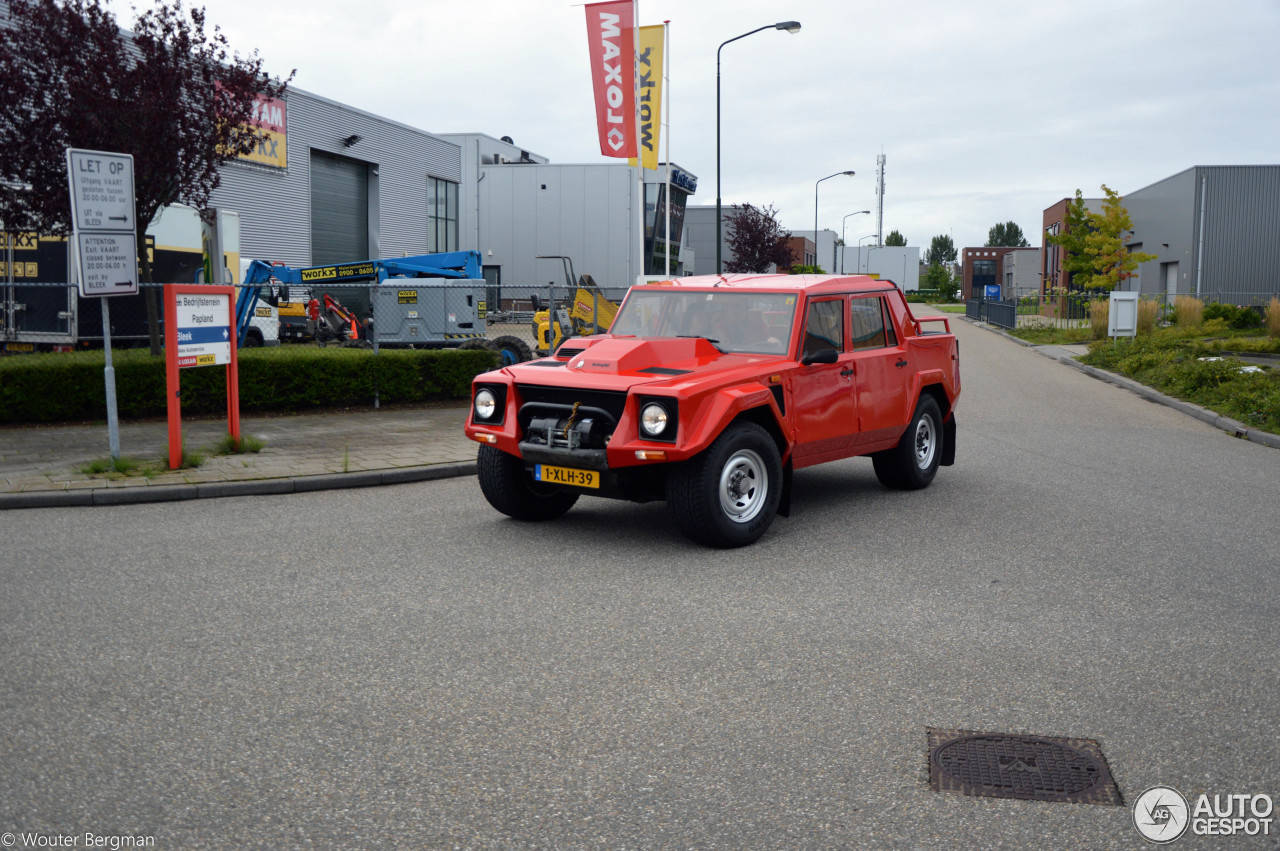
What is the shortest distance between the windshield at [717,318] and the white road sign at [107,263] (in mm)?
4551

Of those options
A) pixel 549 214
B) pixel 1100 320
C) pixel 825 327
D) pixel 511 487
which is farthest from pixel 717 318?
pixel 549 214

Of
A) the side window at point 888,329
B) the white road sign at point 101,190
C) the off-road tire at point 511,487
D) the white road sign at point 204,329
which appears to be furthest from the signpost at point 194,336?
the side window at point 888,329

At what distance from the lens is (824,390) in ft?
25.7

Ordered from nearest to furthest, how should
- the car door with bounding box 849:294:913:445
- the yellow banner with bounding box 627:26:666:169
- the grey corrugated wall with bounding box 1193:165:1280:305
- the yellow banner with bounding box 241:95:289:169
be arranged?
the car door with bounding box 849:294:913:445 → the yellow banner with bounding box 627:26:666:169 → the yellow banner with bounding box 241:95:289:169 → the grey corrugated wall with bounding box 1193:165:1280:305

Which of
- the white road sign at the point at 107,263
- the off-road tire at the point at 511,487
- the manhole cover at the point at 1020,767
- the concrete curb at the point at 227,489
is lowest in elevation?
the manhole cover at the point at 1020,767

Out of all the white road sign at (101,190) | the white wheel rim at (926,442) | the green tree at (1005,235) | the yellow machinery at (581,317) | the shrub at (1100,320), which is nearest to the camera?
the white road sign at (101,190)

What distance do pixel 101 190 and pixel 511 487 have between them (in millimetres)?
4811

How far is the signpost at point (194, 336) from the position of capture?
9.44 metres

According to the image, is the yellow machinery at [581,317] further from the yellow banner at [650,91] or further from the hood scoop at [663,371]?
the hood scoop at [663,371]

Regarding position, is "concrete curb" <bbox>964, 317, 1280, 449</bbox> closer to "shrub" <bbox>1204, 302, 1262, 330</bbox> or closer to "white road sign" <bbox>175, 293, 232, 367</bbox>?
"shrub" <bbox>1204, 302, 1262, 330</bbox>

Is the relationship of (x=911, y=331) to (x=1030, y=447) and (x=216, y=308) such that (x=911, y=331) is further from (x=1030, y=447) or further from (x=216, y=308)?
(x=216, y=308)

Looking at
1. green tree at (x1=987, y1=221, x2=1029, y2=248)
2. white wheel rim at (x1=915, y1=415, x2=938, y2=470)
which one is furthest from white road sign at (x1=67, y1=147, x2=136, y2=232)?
green tree at (x1=987, y1=221, x2=1029, y2=248)

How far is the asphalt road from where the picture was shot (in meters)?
3.33

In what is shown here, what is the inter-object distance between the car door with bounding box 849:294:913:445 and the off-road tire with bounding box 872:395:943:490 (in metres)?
0.19
